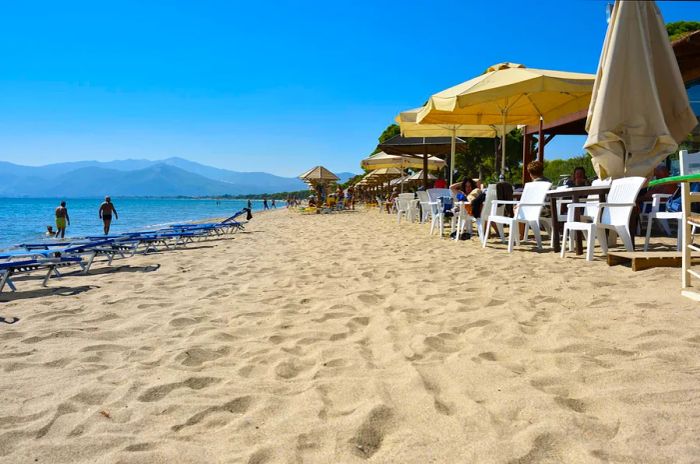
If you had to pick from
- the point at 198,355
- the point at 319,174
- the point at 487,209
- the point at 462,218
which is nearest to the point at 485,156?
the point at 319,174

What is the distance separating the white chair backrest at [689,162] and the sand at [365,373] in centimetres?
150

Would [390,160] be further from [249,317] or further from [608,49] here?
[249,317]

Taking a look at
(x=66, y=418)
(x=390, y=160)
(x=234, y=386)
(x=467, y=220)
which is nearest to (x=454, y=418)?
(x=234, y=386)

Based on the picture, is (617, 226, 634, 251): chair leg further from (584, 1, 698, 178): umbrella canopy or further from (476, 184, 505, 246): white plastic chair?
(476, 184, 505, 246): white plastic chair

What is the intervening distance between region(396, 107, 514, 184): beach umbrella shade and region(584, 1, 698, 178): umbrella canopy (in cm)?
436

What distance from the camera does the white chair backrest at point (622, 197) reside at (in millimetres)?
3996

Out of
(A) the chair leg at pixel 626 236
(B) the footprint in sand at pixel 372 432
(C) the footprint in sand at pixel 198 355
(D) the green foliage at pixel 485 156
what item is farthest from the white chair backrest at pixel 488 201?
(D) the green foliage at pixel 485 156

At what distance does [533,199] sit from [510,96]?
5.88 ft

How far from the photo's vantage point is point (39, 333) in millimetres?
2643

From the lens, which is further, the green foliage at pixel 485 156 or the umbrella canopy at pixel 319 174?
the green foliage at pixel 485 156

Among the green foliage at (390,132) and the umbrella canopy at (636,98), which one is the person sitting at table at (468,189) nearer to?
the umbrella canopy at (636,98)

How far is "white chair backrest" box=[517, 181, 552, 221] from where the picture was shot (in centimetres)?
507

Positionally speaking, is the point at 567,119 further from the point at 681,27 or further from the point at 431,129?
the point at 681,27

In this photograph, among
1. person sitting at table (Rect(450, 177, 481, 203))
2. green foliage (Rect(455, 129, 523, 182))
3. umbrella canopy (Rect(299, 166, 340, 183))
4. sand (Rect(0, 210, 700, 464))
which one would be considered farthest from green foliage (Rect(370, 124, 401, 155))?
sand (Rect(0, 210, 700, 464))
